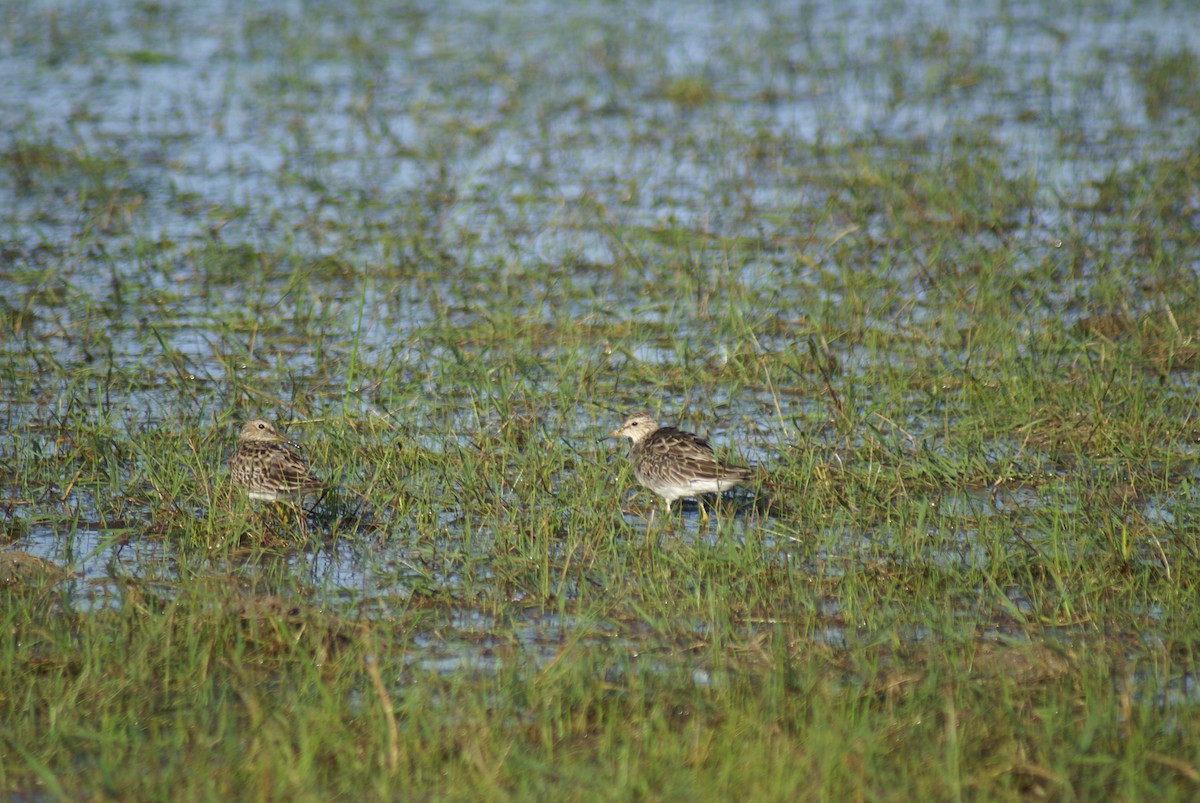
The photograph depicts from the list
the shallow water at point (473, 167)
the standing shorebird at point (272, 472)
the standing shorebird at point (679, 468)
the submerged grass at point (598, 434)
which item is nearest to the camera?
the submerged grass at point (598, 434)

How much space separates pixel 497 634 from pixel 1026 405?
386cm

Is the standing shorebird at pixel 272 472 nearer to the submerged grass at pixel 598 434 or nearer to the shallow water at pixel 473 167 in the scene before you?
the submerged grass at pixel 598 434

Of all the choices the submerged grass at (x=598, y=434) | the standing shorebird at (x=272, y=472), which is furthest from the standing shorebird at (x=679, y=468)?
the standing shorebird at (x=272, y=472)

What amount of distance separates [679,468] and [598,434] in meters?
1.40

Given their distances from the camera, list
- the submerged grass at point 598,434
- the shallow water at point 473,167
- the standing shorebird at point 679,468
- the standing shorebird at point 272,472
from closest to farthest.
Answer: the submerged grass at point 598,434, the standing shorebird at point 272,472, the standing shorebird at point 679,468, the shallow water at point 473,167

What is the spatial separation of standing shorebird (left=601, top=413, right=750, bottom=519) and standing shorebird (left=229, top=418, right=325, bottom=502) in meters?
1.62

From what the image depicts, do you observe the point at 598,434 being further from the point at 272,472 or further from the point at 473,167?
the point at 473,167

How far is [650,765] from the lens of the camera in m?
5.22

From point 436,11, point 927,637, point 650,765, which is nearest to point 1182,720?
point 927,637

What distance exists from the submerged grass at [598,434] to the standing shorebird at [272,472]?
0.43 ft

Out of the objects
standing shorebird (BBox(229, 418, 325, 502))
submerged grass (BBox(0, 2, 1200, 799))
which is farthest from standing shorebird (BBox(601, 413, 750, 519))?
standing shorebird (BBox(229, 418, 325, 502))

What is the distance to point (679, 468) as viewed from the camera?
25.3 ft

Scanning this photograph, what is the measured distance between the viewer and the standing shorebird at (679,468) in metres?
7.67

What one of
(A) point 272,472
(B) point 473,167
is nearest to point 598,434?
(A) point 272,472
